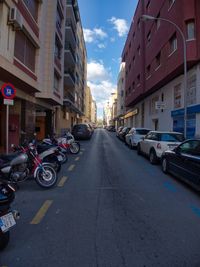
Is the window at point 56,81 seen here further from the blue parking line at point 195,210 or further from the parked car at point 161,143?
the blue parking line at point 195,210

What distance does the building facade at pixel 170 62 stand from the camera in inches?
603

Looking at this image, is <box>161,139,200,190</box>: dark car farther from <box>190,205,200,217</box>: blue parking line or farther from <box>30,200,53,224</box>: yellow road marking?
<box>30,200,53,224</box>: yellow road marking

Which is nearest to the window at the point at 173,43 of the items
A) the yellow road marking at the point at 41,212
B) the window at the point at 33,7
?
the window at the point at 33,7

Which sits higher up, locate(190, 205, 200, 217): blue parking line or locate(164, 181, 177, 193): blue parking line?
locate(164, 181, 177, 193): blue parking line

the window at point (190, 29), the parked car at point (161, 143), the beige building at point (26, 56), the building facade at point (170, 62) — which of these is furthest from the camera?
the window at point (190, 29)

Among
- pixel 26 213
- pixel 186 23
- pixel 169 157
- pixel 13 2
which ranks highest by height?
pixel 186 23

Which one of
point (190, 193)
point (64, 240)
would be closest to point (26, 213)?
point (64, 240)

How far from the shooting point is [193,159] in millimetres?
6855

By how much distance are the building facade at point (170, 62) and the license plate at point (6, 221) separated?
13.5 metres

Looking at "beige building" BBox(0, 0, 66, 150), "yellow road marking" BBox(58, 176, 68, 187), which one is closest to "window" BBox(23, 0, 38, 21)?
"beige building" BBox(0, 0, 66, 150)

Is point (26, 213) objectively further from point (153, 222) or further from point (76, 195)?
point (153, 222)

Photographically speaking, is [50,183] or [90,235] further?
[50,183]

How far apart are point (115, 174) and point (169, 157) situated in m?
2.07

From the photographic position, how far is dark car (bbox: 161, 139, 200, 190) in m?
6.61
